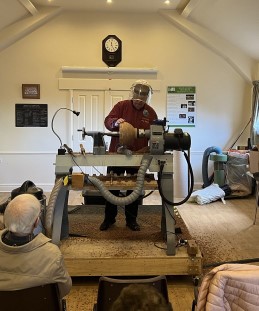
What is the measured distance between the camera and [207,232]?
3.99 meters

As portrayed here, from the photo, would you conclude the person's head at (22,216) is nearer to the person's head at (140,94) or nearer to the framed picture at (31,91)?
the person's head at (140,94)

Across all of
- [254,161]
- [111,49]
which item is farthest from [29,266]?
[111,49]

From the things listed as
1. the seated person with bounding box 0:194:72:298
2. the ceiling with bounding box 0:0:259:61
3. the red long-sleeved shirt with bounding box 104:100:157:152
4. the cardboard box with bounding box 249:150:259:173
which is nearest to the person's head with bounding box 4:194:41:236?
the seated person with bounding box 0:194:72:298

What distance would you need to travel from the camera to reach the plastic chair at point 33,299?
153 centimetres

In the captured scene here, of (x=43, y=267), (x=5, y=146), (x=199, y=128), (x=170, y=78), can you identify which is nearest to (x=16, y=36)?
(x=5, y=146)

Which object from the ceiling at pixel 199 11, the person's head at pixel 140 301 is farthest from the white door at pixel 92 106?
the person's head at pixel 140 301

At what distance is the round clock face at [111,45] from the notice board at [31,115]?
153cm

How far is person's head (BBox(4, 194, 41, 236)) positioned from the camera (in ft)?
5.24

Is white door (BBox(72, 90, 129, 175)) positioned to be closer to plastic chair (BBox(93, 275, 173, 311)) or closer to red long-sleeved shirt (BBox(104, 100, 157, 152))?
red long-sleeved shirt (BBox(104, 100, 157, 152))

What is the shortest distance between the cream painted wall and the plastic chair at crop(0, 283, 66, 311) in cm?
498

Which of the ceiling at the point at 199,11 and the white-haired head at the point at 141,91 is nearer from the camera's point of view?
the white-haired head at the point at 141,91

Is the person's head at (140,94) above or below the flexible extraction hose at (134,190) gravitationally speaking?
above

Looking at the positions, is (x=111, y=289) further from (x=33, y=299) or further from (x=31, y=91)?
(x=31, y=91)

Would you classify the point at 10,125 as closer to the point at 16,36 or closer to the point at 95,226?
the point at 16,36
